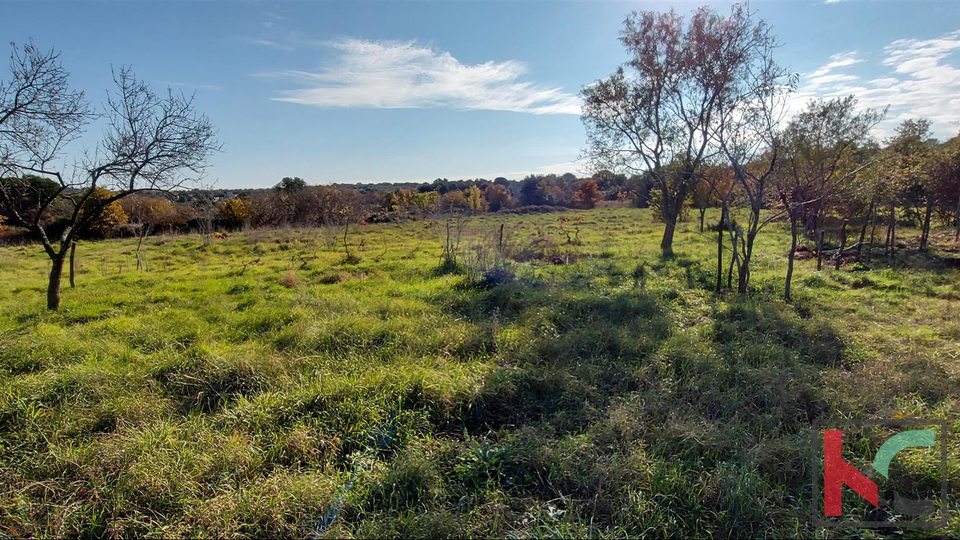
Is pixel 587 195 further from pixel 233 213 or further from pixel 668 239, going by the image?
pixel 668 239

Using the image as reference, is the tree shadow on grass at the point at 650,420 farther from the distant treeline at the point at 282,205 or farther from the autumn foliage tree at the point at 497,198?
the autumn foliage tree at the point at 497,198

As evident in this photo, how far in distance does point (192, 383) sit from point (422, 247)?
1174 centimetres

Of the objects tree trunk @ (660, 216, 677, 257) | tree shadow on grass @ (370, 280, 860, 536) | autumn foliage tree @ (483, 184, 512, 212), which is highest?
autumn foliage tree @ (483, 184, 512, 212)

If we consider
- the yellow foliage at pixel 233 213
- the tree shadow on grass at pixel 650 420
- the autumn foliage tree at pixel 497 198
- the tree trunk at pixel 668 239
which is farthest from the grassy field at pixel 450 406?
the autumn foliage tree at pixel 497 198

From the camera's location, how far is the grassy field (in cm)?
259

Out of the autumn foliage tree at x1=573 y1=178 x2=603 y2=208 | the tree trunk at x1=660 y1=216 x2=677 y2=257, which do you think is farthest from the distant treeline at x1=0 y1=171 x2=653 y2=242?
the tree trunk at x1=660 y1=216 x2=677 y2=257

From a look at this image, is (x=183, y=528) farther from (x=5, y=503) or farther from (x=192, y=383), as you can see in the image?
(x=192, y=383)

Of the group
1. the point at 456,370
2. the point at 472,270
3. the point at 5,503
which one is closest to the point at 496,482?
the point at 456,370

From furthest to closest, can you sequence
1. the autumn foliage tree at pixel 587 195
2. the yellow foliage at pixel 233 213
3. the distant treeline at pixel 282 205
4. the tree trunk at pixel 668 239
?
the autumn foliage tree at pixel 587 195
the yellow foliage at pixel 233 213
the tree trunk at pixel 668 239
the distant treeline at pixel 282 205

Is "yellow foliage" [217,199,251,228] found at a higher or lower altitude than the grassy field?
higher

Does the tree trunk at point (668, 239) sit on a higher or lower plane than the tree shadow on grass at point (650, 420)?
higher

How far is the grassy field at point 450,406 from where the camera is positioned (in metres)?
2.59

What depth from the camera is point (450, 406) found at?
3.75m

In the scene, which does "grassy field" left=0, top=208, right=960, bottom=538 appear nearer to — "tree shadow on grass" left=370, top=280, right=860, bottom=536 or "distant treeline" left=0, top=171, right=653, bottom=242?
"tree shadow on grass" left=370, top=280, right=860, bottom=536
